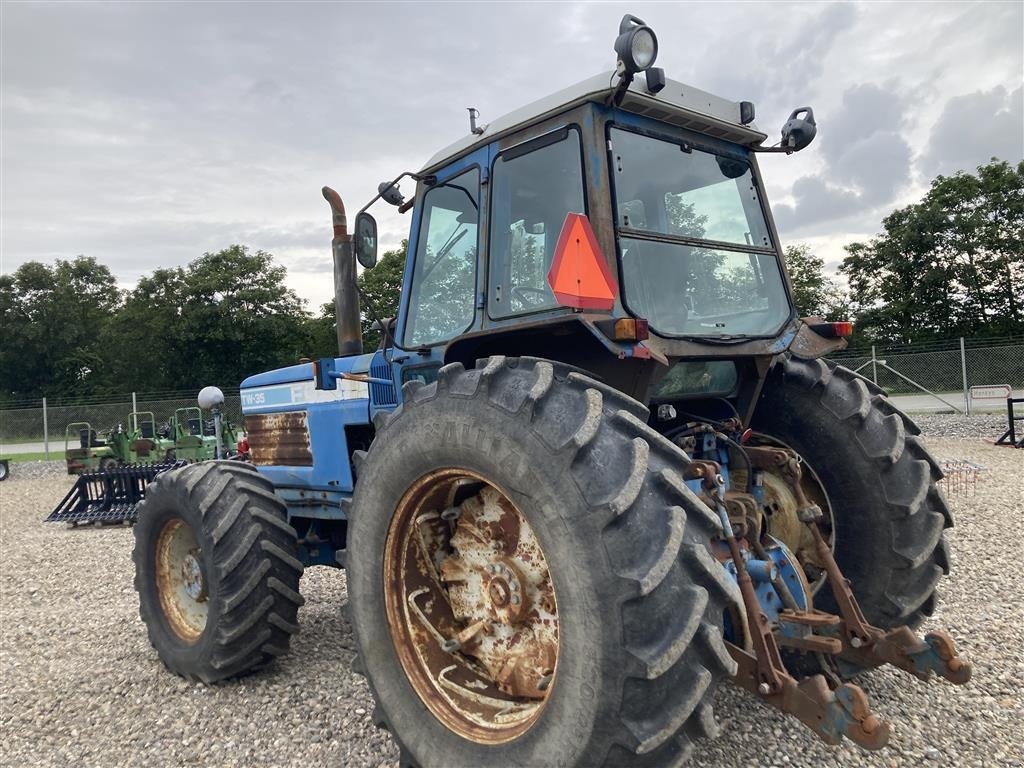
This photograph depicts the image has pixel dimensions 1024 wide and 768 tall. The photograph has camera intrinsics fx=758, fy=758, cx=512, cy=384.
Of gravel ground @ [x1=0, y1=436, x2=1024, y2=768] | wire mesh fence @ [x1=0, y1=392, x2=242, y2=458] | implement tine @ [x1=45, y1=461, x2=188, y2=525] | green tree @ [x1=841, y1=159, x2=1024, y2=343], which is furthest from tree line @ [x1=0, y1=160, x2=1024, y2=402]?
gravel ground @ [x1=0, y1=436, x2=1024, y2=768]

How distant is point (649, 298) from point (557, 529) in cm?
119

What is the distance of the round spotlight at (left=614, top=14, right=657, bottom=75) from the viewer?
8.87 ft

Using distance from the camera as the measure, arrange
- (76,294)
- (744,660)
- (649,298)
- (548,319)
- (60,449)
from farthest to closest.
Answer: (76,294)
(60,449)
(649,298)
(548,319)
(744,660)

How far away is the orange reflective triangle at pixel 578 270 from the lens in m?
2.49

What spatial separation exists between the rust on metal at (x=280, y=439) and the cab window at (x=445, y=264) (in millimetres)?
1120

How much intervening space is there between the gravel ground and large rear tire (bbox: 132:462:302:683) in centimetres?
19

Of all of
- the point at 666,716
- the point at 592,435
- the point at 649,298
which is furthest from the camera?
the point at 649,298

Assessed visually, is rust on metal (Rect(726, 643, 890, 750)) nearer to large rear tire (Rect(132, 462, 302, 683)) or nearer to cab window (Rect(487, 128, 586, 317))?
cab window (Rect(487, 128, 586, 317))

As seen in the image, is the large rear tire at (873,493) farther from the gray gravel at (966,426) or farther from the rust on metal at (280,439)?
the gray gravel at (966,426)

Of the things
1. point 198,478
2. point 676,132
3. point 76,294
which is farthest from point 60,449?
point 76,294


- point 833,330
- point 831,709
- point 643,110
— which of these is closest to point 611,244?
point 643,110

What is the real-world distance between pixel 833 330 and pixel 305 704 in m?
3.09

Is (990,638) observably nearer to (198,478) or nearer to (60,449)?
(198,478)

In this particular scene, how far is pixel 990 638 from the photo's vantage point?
13.8 ft
